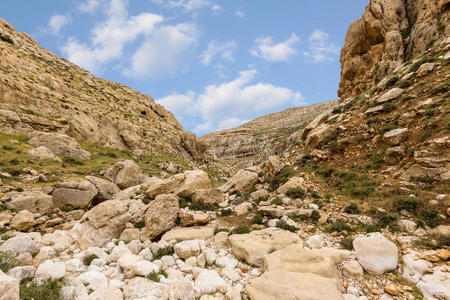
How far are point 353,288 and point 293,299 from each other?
190cm

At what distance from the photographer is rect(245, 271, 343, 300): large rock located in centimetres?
466

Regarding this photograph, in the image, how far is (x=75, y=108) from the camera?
103 ft

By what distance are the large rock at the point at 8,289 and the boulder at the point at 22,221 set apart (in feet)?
22.7

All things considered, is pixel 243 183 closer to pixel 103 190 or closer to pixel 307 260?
pixel 307 260

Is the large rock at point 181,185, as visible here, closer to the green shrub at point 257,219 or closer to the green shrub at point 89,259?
the green shrub at point 257,219

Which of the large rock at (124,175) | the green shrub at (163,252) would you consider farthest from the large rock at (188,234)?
the large rock at (124,175)

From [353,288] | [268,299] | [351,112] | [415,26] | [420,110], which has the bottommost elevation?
[353,288]

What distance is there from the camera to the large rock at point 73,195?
12.1 metres

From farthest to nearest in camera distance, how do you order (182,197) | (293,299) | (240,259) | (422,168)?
1. (182,197)
2. (422,168)
3. (240,259)
4. (293,299)

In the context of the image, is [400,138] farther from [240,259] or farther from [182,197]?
[182,197]

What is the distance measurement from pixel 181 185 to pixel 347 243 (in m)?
10.1

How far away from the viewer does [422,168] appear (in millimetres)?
9008

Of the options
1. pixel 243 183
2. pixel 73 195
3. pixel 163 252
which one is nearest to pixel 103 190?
pixel 73 195

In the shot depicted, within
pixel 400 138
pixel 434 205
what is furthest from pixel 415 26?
pixel 434 205
